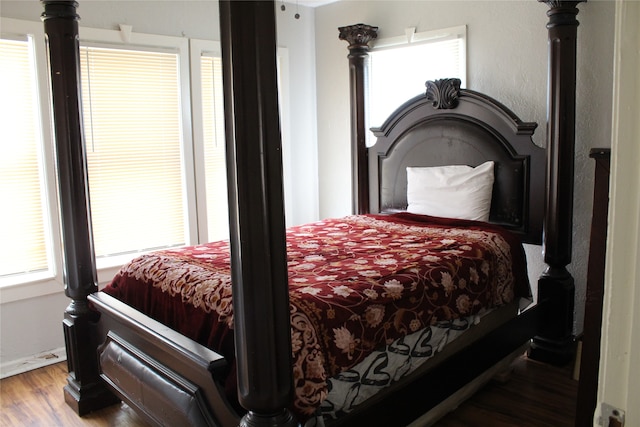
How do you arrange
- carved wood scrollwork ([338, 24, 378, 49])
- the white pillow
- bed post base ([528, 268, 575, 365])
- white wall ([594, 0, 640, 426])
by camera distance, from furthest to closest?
carved wood scrollwork ([338, 24, 378, 49]), the white pillow, bed post base ([528, 268, 575, 365]), white wall ([594, 0, 640, 426])

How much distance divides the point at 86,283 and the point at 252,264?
1681mm

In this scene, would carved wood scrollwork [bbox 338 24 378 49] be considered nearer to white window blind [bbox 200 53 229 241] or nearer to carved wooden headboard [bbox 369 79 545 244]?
carved wooden headboard [bbox 369 79 545 244]

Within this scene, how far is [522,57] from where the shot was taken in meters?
3.64

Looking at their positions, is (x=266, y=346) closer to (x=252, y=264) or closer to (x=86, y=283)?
(x=252, y=264)

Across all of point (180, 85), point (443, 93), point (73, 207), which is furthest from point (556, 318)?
point (180, 85)

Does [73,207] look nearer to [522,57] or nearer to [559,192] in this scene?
[559,192]

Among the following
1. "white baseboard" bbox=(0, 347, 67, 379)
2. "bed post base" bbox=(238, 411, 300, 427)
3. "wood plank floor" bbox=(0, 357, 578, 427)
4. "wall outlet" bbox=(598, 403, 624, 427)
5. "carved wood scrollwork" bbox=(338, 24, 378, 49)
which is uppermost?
"carved wood scrollwork" bbox=(338, 24, 378, 49)

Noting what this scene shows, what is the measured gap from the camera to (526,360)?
3.45 meters

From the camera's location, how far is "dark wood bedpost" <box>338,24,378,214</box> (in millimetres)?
4320

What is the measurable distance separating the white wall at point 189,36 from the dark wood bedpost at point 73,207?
80 centimetres

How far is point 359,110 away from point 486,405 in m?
2.40

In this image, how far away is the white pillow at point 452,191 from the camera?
141 inches

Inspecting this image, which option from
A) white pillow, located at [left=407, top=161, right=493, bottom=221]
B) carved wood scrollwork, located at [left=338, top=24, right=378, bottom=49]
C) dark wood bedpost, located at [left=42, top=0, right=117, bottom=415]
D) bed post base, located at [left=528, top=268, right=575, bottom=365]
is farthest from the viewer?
carved wood scrollwork, located at [left=338, top=24, right=378, bottom=49]

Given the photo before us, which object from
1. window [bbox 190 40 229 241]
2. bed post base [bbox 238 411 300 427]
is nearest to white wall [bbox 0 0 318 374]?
window [bbox 190 40 229 241]
